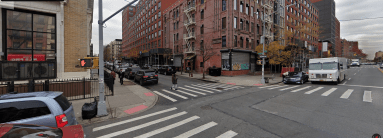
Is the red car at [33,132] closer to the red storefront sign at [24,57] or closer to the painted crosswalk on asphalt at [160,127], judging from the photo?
the painted crosswalk on asphalt at [160,127]

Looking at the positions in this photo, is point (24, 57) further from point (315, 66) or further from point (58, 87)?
point (315, 66)

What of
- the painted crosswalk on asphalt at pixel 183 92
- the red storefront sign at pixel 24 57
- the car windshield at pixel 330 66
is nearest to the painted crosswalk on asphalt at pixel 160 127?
the painted crosswalk on asphalt at pixel 183 92

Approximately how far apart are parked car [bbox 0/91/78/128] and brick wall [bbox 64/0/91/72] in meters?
7.27

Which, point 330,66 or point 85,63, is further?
point 330,66

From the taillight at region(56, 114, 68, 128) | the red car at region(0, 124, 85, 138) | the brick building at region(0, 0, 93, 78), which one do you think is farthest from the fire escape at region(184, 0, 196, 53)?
the red car at region(0, 124, 85, 138)

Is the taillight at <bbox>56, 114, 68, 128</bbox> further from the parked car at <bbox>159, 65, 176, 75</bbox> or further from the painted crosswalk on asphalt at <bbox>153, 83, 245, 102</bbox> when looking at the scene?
the parked car at <bbox>159, 65, 176, 75</bbox>

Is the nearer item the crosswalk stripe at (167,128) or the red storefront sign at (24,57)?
the crosswalk stripe at (167,128)

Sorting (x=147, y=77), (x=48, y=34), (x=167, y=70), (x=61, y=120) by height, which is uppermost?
(x=48, y=34)

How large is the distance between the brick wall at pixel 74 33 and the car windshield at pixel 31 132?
29.6 feet

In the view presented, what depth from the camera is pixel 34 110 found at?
3.71 meters

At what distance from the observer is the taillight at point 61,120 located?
3.83 m

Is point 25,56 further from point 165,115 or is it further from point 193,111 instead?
point 193,111

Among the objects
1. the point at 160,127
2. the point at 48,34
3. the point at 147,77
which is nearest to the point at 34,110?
the point at 160,127

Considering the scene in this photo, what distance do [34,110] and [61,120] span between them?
2.04ft
